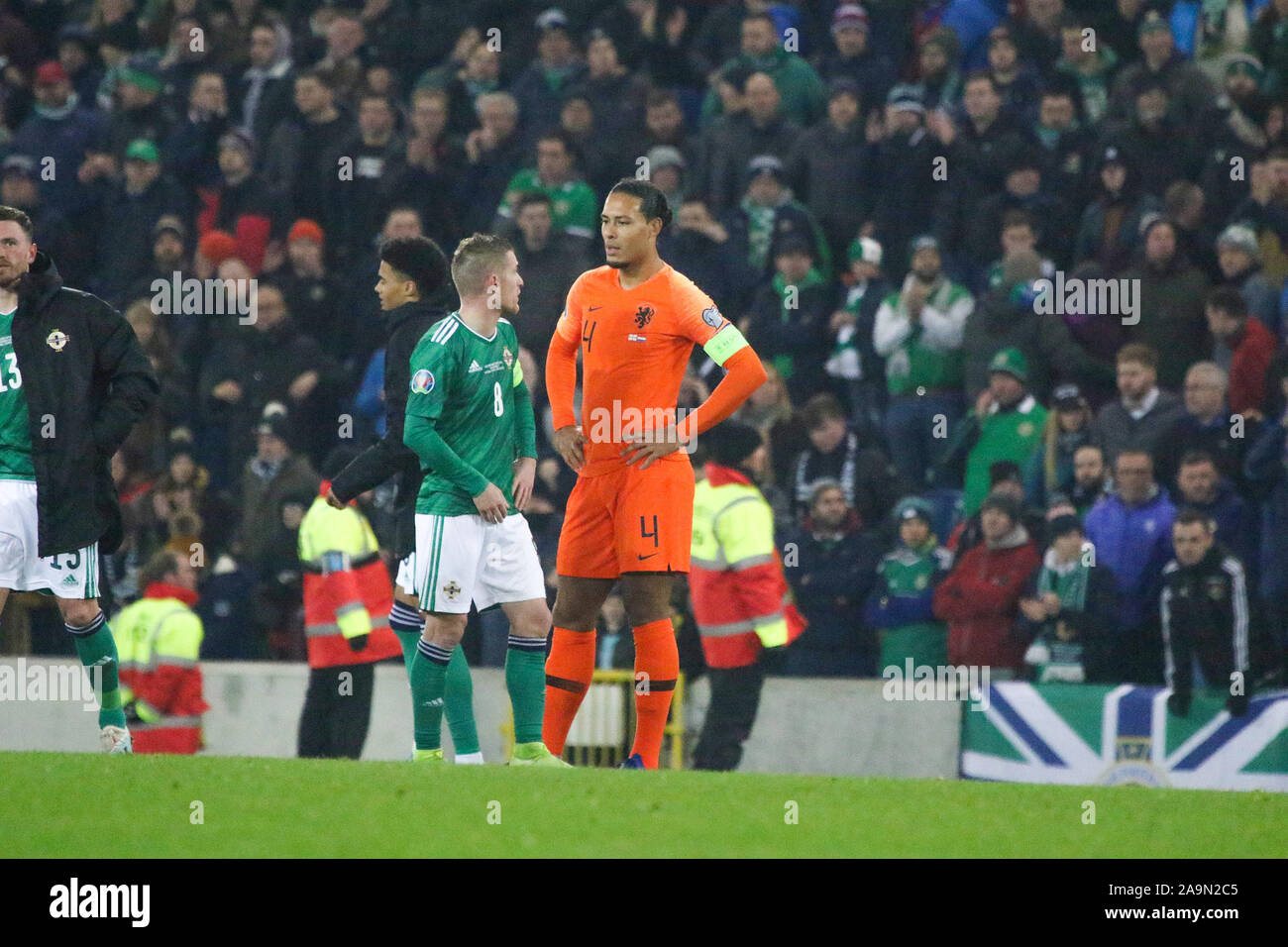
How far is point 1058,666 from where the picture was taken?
501 inches

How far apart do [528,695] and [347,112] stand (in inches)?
380

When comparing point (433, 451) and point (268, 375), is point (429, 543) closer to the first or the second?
point (433, 451)

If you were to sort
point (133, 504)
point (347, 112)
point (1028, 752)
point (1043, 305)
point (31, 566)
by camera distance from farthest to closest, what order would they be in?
point (347, 112) < point (133, 504) < point (1043, 305) < point (1028, 752) < point (31, 566)

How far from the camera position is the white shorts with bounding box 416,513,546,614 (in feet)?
27.5

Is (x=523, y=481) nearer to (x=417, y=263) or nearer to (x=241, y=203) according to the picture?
(x=417, y=263)

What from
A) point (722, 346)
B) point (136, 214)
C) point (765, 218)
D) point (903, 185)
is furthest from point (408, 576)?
point (136, 214)

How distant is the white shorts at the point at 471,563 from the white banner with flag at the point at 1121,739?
4.40m

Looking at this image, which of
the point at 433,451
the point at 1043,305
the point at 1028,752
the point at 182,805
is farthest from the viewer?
the point at 1043,305

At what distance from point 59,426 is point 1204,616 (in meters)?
7.13

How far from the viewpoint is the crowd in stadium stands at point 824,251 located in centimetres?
1324

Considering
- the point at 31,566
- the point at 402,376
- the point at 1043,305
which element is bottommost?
the point at 31,566

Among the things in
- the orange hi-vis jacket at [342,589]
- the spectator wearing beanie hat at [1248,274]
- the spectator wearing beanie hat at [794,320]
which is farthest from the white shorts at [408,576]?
the spectator wearing beanie hat at [1248,274]

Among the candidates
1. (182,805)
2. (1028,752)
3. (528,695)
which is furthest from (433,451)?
(1028,752)

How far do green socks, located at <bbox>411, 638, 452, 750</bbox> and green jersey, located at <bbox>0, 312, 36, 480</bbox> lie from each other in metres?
1.97
